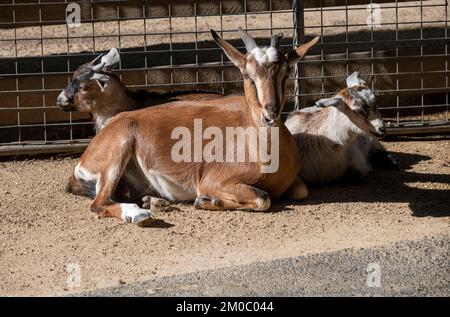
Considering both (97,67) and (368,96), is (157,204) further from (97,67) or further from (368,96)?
(368,96)

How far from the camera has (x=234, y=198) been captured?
8156 mm

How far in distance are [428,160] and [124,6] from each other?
3.40m

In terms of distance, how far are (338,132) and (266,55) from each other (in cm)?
142

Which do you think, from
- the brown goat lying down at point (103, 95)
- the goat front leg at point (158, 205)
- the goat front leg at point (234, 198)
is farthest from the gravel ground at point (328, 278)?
the brown goat lying down at point (103, 95)

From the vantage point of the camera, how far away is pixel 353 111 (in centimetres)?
901

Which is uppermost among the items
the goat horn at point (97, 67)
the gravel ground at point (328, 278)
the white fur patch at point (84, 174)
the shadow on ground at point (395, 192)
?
the goat horn at point (97, 67)

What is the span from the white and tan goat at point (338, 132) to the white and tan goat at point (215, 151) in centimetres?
63

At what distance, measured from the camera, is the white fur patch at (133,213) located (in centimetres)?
776

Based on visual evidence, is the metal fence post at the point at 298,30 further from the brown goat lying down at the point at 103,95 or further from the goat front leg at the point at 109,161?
the goat front leg at the point at 109,161

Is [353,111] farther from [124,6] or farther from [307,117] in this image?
[124,6]

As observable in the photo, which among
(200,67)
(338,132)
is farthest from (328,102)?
(200,67)

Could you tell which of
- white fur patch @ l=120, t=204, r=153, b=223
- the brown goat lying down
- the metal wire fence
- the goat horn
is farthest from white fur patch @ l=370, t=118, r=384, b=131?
the goat horn
